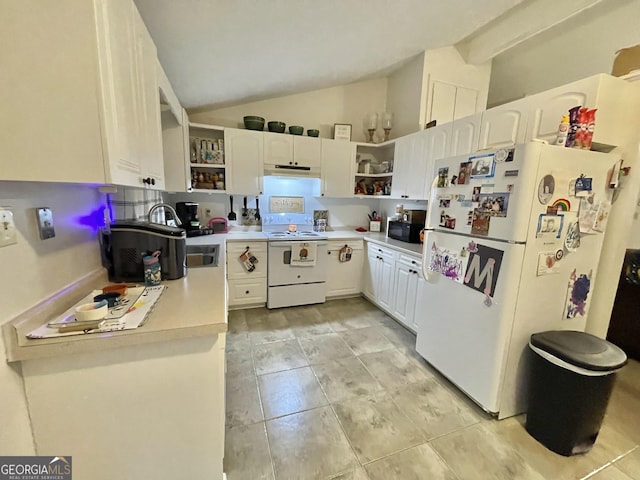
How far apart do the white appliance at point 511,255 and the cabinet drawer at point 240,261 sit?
1908 millimetres

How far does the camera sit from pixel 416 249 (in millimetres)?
2785

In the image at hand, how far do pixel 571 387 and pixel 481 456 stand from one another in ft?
2.02

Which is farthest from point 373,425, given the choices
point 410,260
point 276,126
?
point 276,126

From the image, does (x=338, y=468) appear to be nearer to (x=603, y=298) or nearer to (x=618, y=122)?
(x=603, y=298)

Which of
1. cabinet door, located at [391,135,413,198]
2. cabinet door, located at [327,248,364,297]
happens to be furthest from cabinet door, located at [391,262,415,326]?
cabinet door, located at [391,135,413,198]

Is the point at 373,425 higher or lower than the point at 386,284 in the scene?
lower

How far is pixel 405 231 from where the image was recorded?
3.14 metres

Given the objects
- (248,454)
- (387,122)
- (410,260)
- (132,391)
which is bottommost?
(248,454)

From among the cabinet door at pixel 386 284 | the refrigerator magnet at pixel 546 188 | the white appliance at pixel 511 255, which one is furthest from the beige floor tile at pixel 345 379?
the refrigerator magnet at pixel 546 188

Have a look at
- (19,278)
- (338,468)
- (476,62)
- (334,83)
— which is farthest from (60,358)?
(476,62)

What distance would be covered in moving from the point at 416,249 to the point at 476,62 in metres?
2.32

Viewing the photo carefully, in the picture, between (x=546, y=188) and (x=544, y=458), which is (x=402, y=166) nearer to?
(x=546, y=188)

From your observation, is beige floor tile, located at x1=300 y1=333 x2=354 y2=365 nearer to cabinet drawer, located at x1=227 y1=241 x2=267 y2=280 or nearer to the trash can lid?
cabinet drawer, located at x1=227 y1=241 x2=267 y2=280

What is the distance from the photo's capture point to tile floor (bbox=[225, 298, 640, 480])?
142cm
